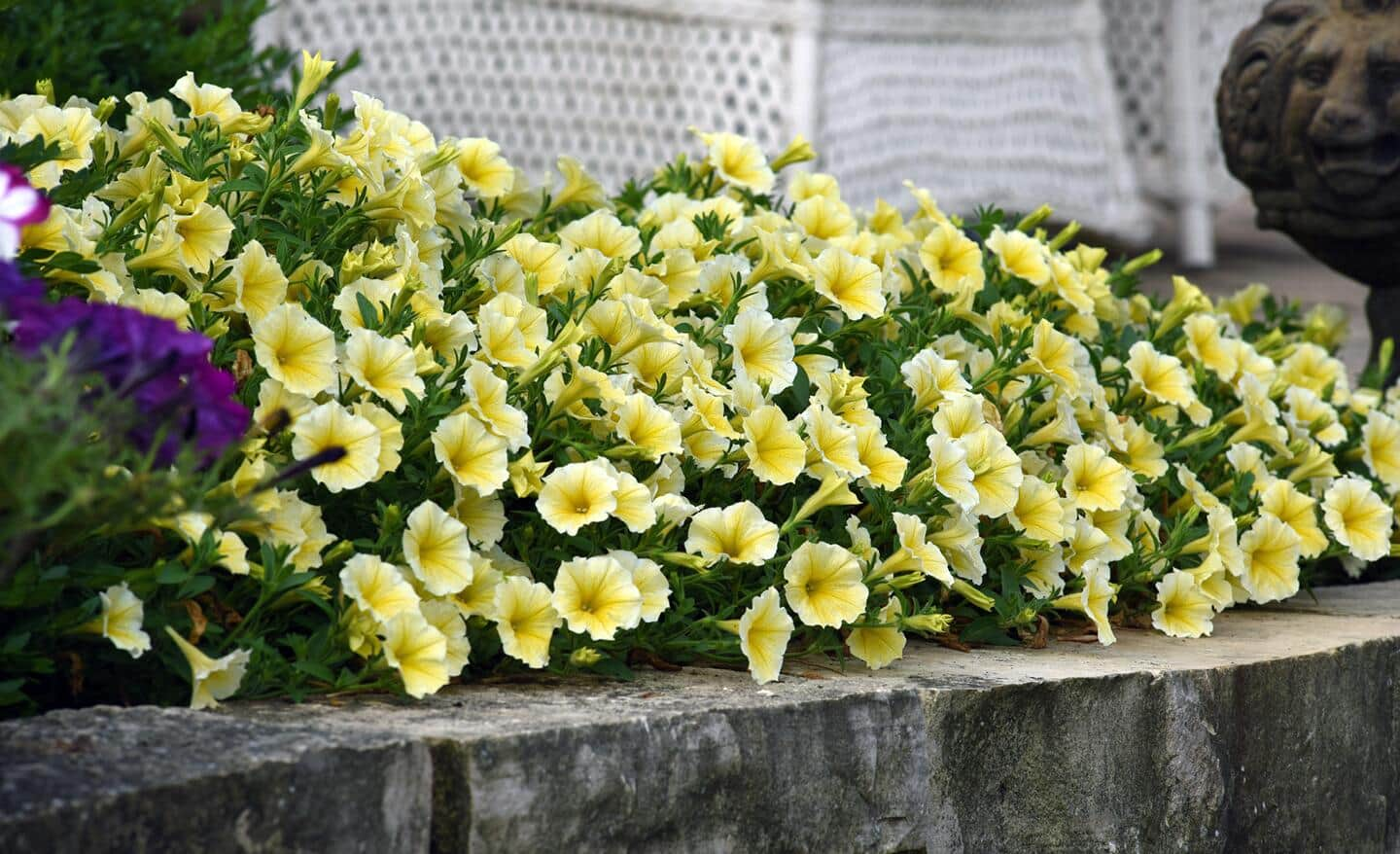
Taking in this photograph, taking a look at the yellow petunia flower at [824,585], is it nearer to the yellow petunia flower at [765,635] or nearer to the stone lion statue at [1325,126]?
the yellow petunia flower at [765,635]

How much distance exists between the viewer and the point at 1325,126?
2.78 metres

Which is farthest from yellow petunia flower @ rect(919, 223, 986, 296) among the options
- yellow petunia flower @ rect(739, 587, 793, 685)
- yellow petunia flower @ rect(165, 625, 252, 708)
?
yellow petunia flower @ rect(165, 625, 252, 708)

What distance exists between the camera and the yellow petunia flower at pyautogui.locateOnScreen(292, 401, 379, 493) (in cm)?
144

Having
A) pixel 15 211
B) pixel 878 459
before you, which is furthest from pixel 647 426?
pixel 15 211

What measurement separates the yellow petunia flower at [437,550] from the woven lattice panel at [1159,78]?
4883 millimetres

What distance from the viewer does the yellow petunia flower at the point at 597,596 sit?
4.97ft

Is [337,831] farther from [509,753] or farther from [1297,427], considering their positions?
[1297,427]

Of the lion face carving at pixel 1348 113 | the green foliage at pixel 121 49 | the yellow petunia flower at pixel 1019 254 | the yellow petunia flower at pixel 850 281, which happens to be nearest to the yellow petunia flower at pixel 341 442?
the yellow petunia flower at pixel 850 281

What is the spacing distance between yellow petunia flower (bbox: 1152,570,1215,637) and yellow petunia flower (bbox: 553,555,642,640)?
2.55 feet

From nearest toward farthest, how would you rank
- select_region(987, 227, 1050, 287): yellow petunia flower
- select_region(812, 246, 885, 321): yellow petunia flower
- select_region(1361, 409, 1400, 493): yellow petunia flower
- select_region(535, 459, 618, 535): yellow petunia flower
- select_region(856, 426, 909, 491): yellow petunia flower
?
1. select_region(535, 459, 618, 535): yellow petunia flower
2. select_region(856, 426, 909, 491): yellow petunia flower
3. select_region(812, 246, 885, 321): yellow petunia flower
4. select_region(987, 227, 1050, 287): yellow petunia flower
5. select_region(1361, 409, 1400, 493): yellow petunia flower

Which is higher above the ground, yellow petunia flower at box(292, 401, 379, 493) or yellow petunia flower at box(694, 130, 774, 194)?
yellow petunia flower at box(694, 130, 774, 194)

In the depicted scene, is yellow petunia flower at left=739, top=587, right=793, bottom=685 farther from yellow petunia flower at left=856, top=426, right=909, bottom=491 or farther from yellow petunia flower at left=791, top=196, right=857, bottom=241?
yellow petunia flower at left=791, top=196, right=857, bottom=241

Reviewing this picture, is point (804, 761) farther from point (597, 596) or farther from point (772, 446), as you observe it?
point (772, 446)

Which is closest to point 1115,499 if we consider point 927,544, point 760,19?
point 927,544
